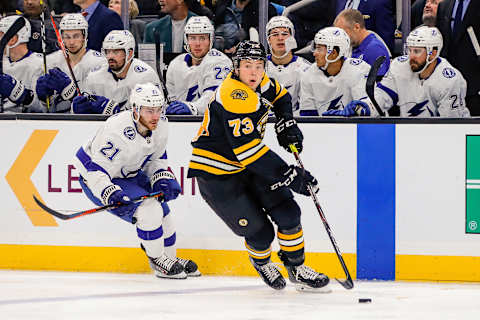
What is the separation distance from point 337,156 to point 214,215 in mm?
741

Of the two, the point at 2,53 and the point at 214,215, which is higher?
the point at 2,53

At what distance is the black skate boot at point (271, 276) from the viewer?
15.3 feet

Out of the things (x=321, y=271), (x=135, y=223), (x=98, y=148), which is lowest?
(x=321, y=271)

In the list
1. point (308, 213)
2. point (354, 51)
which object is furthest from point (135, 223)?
point (354, 51)

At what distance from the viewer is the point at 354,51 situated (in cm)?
572

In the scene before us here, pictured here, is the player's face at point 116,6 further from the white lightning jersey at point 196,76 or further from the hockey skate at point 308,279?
the hockey skate at point 308,279

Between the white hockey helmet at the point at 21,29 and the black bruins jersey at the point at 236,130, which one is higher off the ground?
the white hockey helmet at the point at 21,29

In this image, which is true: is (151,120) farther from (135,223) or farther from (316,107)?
(316,107)

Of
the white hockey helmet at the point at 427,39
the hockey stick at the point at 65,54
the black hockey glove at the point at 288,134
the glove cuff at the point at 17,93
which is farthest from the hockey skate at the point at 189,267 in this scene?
the white hockey helmet at the point at 427,39

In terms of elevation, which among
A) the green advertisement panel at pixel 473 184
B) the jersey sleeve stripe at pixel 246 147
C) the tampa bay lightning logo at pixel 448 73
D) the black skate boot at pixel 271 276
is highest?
the tampa bay lightning logo at pixel 448 73

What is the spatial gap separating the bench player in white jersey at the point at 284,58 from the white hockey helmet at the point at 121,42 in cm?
82

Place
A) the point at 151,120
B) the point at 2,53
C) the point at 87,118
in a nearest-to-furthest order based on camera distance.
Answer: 1. the point at 151,120
2. the point at 87,118
3. the point at 2,53

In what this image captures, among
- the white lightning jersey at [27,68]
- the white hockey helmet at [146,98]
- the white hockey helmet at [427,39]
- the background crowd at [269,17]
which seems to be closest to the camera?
the white hockey helmet at [146,98]

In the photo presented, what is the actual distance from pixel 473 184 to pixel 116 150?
1.86 metres
